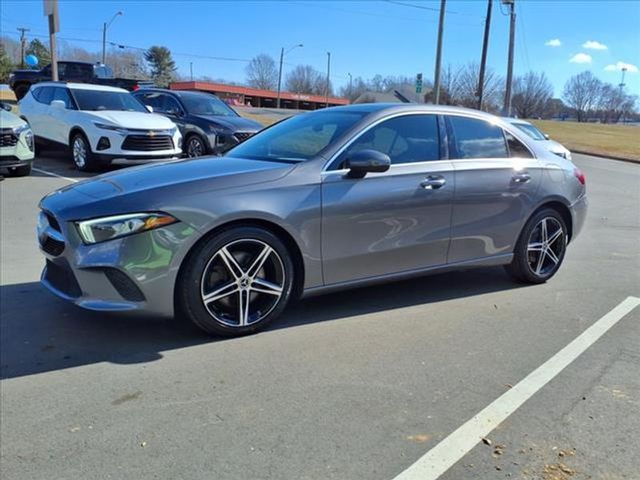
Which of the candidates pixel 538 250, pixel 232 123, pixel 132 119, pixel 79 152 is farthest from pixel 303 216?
pixel 232 123

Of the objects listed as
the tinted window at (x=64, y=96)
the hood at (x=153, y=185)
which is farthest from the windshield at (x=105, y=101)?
the hood at (x=153, y=185)

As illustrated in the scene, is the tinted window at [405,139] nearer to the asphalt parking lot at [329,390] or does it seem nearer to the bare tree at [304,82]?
the asphalt parking lot at [329,390]

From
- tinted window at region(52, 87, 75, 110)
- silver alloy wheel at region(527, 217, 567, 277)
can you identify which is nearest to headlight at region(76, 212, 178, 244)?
silver alloy wheel at region(527, 217, 567, 277)

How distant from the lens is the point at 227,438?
114 inches

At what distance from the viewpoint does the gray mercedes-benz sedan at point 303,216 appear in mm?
3721

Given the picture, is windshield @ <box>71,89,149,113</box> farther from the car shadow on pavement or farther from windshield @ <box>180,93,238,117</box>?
the car shadow on pavement

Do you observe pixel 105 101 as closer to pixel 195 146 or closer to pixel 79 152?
pixel 79 152

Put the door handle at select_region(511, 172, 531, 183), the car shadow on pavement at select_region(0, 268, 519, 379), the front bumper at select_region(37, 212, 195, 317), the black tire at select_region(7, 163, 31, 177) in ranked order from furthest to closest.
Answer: the black tire at select_region(7, 163, 31, 177)
the door handle at select_region(511, 172, 531, 183)
the car shadow on pavement at select_region(0, 268, 519, 379)
the front bumper at select_region(37, 212, 195, 317)

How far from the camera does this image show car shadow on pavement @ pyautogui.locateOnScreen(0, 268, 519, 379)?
3.79 m

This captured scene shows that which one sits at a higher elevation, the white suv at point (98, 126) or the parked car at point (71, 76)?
the parked car at point (71, 76)

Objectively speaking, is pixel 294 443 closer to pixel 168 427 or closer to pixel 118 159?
pixel 168 427

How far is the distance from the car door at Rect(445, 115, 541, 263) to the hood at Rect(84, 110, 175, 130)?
26.1ft

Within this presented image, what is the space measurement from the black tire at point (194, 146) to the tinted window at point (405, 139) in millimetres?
8575

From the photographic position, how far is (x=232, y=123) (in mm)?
12914
